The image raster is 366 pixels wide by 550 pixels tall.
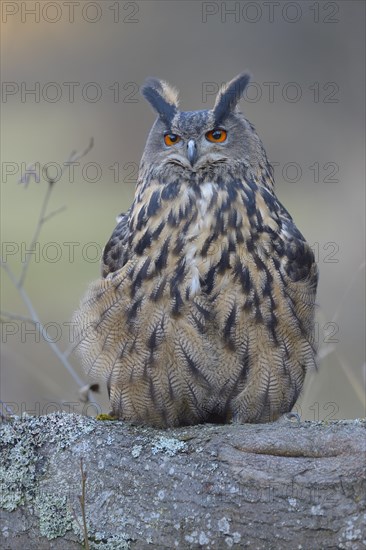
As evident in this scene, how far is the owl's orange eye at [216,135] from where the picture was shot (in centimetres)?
337

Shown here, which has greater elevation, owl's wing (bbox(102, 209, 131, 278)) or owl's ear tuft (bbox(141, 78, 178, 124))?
owl's ear tuft (bbox(141, 78, 178, 124))

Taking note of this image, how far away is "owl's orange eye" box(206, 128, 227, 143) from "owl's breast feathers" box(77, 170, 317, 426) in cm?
15

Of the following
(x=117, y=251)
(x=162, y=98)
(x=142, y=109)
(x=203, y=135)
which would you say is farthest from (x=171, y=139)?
(x=142, y=109)

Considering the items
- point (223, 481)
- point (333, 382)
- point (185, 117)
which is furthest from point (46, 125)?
point (223, 481)

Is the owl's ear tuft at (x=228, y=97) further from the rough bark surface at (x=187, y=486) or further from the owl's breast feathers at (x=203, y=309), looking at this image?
the rough bark surface at (x=187, y=486)

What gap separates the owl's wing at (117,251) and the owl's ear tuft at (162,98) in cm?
42

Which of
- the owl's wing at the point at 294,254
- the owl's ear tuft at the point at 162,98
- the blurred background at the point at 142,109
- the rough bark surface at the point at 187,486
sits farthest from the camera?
the blurred background at the point at 142,109

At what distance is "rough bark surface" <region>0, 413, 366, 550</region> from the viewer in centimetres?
263

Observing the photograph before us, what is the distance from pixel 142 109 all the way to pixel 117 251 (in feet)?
18.1

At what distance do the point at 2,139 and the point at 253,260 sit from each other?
5353mm

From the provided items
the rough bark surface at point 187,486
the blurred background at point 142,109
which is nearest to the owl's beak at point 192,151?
the rough bark surface at point 187,486

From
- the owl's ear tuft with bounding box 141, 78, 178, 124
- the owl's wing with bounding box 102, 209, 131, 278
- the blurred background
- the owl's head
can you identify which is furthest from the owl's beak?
the blurred background

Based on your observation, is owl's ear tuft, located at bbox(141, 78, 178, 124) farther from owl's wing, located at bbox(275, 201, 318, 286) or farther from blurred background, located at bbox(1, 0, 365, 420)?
blurred background, located at bbox(1, 0, 365, 420)

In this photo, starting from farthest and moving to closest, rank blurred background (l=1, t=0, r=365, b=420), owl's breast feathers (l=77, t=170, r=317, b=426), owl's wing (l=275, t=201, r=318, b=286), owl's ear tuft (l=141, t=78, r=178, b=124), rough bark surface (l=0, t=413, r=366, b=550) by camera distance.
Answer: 1. blurred background (l=1, t=0, r=365, b=420)
2. owl's ear tuft (l=141, t=78, r=178, b=124)
3. owl's wing (l=275, t=201, r=318, b=286)
4. owl's breast feathers (l=77, t=170, r=317, b=426)
5. rough bark surface (l=0, t=413, r=366, b=550)
